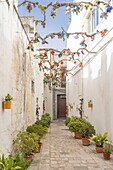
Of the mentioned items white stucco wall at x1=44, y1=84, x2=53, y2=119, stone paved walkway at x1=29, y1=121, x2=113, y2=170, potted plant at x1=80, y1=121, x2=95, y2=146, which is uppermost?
white stucco wall at x1=44, y1=84, x2=53, y2=119

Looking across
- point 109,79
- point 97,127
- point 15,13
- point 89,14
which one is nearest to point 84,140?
point 97,127

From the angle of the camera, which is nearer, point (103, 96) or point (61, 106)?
point (103, 96)

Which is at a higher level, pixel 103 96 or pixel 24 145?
pixel 103 96

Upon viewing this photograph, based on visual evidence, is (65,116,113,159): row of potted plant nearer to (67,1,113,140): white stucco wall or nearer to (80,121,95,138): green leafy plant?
(80,121,95,138): green leafy plant

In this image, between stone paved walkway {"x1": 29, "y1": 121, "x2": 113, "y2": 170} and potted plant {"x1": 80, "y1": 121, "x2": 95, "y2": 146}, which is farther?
potted plant {"x1": 80, "y1": 121, "x2": 95, "y2": 146}

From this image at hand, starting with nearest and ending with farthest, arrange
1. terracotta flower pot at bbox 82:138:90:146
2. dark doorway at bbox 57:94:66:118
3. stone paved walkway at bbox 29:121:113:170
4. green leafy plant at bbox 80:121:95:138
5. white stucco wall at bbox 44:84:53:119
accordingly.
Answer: stone paved walkway at bbox 29:121:113:170
terracotta flower pot at bbox 82:138:90:146
green leafy plant at bbox 80:121:95:138
white stucco wall at bbox 44:84:53:119
dark doorway at bbox 57:94:66:118

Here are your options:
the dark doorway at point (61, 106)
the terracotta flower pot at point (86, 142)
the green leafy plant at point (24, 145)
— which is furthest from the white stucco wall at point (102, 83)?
the dark doorway at point (61, 106)

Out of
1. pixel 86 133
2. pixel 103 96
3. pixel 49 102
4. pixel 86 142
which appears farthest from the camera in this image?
pixel 49 102

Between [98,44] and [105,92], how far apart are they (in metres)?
2.08

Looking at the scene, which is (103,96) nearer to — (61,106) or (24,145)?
(24,145)

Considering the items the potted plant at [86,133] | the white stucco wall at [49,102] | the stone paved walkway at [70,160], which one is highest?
the white stucco wall at [49,102]

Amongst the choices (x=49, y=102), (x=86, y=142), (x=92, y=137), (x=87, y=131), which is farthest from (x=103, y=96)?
(x=49, y=102)

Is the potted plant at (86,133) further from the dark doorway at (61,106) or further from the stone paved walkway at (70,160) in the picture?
the dark doorway at (61,106)

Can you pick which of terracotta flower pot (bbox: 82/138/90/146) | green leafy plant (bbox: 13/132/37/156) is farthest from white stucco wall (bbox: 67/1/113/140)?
green leafy plant (bbox: 13/132/37/156)
